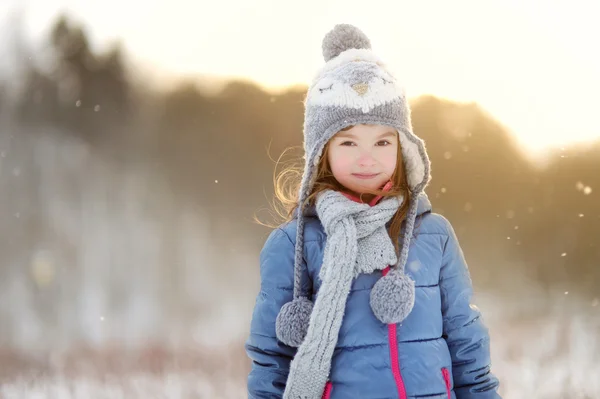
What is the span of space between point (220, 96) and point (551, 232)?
91.8 inches

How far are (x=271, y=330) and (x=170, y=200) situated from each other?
2.79 meters

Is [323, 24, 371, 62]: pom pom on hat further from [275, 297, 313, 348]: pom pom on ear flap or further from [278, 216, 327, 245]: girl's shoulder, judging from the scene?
[275, 297, 313, 348]: pom pom on ear flap

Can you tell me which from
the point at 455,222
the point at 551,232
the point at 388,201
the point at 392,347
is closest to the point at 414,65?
the point at 455,222

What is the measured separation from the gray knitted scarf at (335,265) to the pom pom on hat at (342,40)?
44cm

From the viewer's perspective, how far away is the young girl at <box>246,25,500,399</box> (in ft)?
4.26

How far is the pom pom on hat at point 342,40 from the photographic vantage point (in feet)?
5.35

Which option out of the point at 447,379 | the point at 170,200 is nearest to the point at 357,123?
the point at 447,379

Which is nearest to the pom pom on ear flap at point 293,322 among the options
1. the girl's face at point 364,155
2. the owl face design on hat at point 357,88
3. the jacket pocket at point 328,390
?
the jacket pocket at point 328,390

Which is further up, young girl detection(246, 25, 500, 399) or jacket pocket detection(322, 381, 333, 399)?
young girl detection(246, 25, 500, 399)

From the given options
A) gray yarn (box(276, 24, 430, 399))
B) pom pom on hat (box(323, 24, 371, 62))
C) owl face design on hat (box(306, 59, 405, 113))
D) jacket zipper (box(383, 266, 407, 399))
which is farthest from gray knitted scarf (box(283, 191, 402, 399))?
pom pom on hat (box(323, 24, 371, 62))

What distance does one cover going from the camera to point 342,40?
5.35ft

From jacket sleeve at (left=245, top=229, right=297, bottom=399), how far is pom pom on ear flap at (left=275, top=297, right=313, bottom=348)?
0.19 feet

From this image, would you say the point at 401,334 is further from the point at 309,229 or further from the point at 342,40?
the point at 342,40

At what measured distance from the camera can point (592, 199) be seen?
12.2 feet
